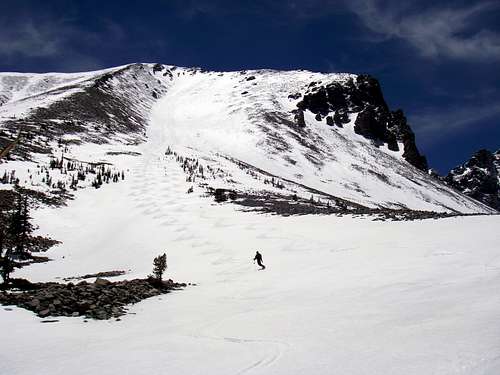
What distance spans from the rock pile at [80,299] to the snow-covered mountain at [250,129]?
3037 cm

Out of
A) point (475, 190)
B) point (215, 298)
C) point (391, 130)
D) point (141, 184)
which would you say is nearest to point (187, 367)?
point (215, 298)

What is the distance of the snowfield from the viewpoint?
6203 mm

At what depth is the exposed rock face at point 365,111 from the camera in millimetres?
130500

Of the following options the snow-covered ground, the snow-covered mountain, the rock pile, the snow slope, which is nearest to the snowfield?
the snow-covered ground

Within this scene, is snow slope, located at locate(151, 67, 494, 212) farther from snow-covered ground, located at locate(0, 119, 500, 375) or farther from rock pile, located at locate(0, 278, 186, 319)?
rock pile, located at locate(0, 278, 186, 319)

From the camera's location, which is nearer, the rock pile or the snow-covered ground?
the snow-covered ground

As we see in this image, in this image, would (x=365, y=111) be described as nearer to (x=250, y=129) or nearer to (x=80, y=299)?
(x=250, y=129)

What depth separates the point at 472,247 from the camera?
51.1ft

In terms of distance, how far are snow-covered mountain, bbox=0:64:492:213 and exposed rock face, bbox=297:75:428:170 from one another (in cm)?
41

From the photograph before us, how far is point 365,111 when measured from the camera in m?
133

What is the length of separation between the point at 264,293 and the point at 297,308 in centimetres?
294

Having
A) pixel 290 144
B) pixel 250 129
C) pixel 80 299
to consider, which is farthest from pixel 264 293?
pixel 250 129

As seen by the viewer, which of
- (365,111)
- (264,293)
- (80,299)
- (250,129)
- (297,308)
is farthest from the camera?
(365,111)

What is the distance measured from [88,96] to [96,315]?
3967 inches
